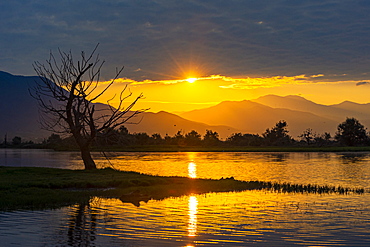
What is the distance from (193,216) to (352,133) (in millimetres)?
116723

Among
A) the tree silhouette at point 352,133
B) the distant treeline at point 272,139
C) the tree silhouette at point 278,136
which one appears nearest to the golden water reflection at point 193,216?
the distant treeline at point 272,139

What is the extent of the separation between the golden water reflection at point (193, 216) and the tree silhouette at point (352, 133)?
360 feet

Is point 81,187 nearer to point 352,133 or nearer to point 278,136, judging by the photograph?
point 352,133

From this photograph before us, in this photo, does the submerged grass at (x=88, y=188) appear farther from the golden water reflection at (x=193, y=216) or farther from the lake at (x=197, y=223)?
the golden water reflection at (x=193, y=216)

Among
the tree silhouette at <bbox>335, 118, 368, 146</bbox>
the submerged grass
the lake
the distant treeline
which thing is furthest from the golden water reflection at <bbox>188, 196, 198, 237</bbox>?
the tree silhouette at <bbox>335, 118, 368, 146</bbox>

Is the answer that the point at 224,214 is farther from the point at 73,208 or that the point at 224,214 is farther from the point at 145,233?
the point at 73,208

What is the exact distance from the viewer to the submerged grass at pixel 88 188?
23.5 metres

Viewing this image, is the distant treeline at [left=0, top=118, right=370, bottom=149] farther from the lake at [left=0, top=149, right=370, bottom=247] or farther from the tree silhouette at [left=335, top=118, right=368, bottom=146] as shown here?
the lake at [left=0, top=149, right=370, bottom=247]

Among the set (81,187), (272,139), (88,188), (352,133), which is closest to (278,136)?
(272,139)

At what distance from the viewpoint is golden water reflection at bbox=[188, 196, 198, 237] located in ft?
57.6

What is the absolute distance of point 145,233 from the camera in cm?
1714

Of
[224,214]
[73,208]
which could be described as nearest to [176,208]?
[224,214]

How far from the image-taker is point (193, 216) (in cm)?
2083

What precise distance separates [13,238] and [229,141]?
140 metres
